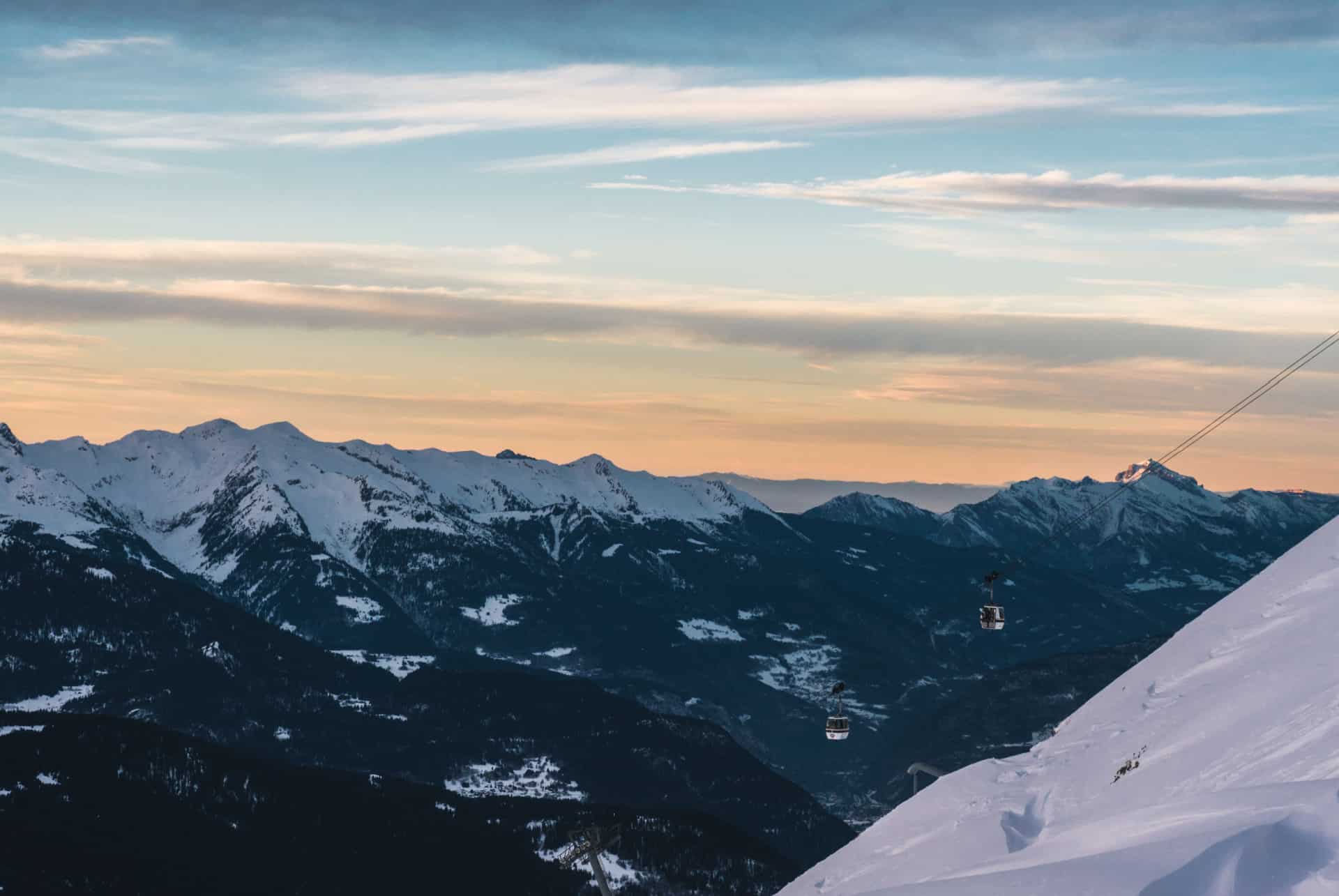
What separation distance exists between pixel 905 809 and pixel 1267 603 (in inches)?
503

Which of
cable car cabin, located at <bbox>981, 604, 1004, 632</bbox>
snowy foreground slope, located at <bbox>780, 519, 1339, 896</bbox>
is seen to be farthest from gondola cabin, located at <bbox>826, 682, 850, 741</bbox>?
snowy foreground slope, located at <bbox>780, 519, 1339, 896</bbox>

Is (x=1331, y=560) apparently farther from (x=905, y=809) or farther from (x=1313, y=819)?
(x=1313, y=819)

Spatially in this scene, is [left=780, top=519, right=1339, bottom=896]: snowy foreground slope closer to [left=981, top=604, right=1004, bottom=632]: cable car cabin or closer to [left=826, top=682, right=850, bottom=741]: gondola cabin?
[left=981, top=604, right=1004, bottom=632]: cable car cabin

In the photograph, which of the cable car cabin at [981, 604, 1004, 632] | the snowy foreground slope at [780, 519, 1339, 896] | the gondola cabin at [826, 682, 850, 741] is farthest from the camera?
the gondola cabin at [826, 682, 850, 741]

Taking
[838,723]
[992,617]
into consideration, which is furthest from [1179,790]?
[838,723]

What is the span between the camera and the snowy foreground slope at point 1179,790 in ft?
71.8

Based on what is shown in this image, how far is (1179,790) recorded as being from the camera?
1559 inches

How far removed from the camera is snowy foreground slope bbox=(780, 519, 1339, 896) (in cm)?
2189

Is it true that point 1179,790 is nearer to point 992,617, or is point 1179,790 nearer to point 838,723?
point 992,617

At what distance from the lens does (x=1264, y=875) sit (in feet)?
70.1

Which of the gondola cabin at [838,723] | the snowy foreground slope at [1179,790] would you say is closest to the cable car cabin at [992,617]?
the snowy foreground slope at [1179,790]

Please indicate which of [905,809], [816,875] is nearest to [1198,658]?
[905,809]

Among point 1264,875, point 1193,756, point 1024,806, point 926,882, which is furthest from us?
point 1024,806

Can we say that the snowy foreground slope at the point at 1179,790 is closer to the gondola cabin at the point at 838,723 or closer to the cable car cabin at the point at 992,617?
the cable car cabin at the point at 992,617
